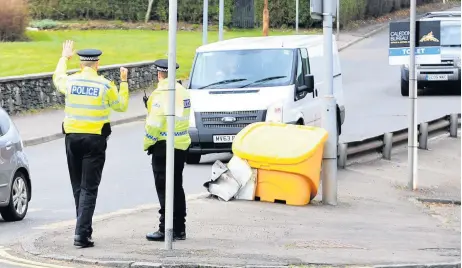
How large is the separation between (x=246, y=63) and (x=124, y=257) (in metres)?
10.1

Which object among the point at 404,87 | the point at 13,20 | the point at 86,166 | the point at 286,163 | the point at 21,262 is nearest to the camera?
the point at 21,262

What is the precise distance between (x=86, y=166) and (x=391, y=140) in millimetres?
11133

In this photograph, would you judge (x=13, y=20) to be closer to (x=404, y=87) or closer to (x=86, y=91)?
(x=404, y=87)

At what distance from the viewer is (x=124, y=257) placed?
9.93m

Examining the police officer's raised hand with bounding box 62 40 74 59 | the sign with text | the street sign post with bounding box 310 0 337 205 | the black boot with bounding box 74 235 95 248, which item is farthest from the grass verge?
the black boot with bounding box 74 235 95 248

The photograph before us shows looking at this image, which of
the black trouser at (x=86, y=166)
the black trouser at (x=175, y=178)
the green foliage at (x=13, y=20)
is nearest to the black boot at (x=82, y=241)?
the black trouser at (x=86, y=166)

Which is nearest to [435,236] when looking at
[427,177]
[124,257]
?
[124,257]

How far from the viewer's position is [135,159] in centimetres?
2023

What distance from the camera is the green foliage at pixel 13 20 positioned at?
134ft

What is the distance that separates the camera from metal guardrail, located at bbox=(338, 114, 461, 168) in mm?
18969

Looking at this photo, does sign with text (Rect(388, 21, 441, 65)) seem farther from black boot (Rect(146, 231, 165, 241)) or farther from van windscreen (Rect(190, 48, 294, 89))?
black boot (Rect(146, 231, 165, 241))

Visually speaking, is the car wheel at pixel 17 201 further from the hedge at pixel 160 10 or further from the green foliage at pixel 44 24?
the hedge at pixel 160 10

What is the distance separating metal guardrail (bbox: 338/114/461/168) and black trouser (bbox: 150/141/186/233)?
25.8 feet

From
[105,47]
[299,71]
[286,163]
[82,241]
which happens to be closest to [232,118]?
[299,71]
